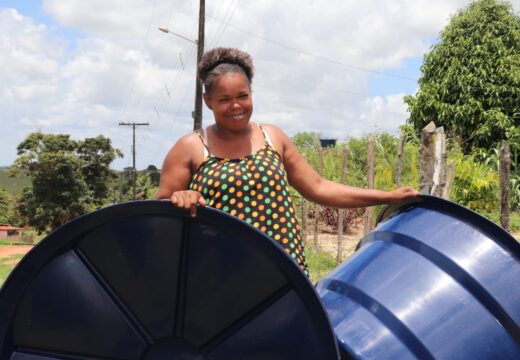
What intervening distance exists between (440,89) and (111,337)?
1519 centimetres

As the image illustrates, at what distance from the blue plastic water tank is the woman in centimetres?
26

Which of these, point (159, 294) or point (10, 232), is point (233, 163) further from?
point (10, 232)

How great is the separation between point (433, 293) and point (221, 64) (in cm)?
100

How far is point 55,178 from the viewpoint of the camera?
115 ft

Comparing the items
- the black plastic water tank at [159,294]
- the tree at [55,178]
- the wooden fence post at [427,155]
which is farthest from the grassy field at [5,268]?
the tree at [55,178]

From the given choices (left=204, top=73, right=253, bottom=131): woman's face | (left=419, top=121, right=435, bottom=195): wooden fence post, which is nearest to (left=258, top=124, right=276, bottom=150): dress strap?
(left=204, top=73, right=253, bottom=131): woman's face

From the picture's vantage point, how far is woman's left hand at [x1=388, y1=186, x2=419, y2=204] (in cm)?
245

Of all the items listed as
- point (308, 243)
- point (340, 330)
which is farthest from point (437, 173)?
point (308, 243)

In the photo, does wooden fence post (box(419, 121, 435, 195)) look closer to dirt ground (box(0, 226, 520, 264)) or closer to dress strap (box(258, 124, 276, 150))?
dress strap (box(258, 124, 276, 150))

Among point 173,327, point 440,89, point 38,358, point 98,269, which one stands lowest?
point 38,358

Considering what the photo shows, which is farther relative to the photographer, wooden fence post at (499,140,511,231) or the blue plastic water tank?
wooden fence post at (499,140,511,231)

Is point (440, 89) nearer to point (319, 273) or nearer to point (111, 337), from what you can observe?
point (319, 273)

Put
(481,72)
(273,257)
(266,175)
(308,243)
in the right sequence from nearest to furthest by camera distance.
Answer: (273,257)
(266,175)
(308,243)
(481,72)

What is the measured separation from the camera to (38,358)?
1.81 metres
